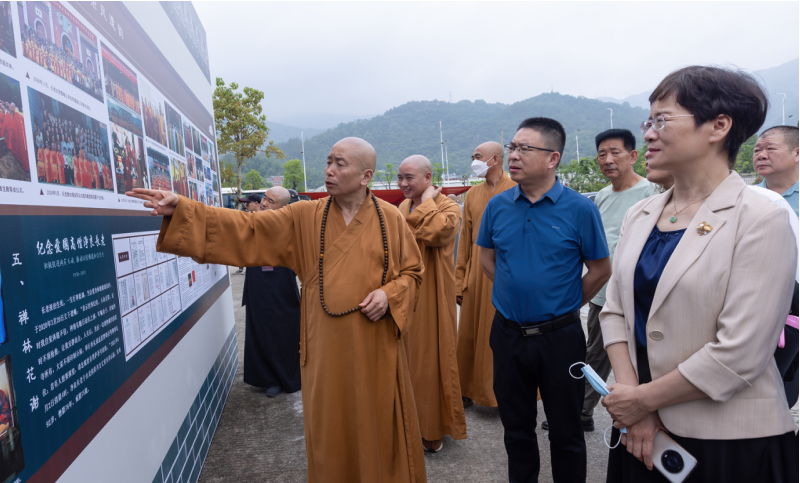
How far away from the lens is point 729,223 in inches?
45.4

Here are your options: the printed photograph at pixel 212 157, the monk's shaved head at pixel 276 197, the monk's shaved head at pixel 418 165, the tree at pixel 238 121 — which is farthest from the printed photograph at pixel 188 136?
the tree at pixel 238 121

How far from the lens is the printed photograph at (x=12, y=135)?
3.65 ft

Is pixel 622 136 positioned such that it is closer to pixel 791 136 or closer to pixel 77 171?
pixel 791 136

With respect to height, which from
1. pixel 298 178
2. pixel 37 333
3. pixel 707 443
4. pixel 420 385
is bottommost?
pixel 420 385

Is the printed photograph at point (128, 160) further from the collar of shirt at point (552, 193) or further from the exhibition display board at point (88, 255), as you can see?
the collar of shirt at point (552, 193)

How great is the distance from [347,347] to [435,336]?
1.05 metres

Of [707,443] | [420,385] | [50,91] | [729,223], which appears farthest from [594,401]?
[50,91]

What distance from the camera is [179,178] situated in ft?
8.88

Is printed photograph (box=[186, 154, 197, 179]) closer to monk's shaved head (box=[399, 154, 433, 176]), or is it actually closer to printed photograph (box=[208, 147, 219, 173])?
printed photograph (box=[208, 147, 219, 173])

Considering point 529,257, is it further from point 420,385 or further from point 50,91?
point 50,91

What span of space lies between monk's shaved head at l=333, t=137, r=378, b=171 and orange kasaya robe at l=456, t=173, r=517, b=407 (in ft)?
4.14

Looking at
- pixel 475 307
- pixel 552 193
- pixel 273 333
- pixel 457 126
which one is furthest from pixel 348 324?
pixel 457 126

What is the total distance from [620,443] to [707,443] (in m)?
0.31

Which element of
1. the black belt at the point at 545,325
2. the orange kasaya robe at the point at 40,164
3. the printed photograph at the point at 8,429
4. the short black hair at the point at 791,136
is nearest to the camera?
the printed photograph at the point at 8,429
